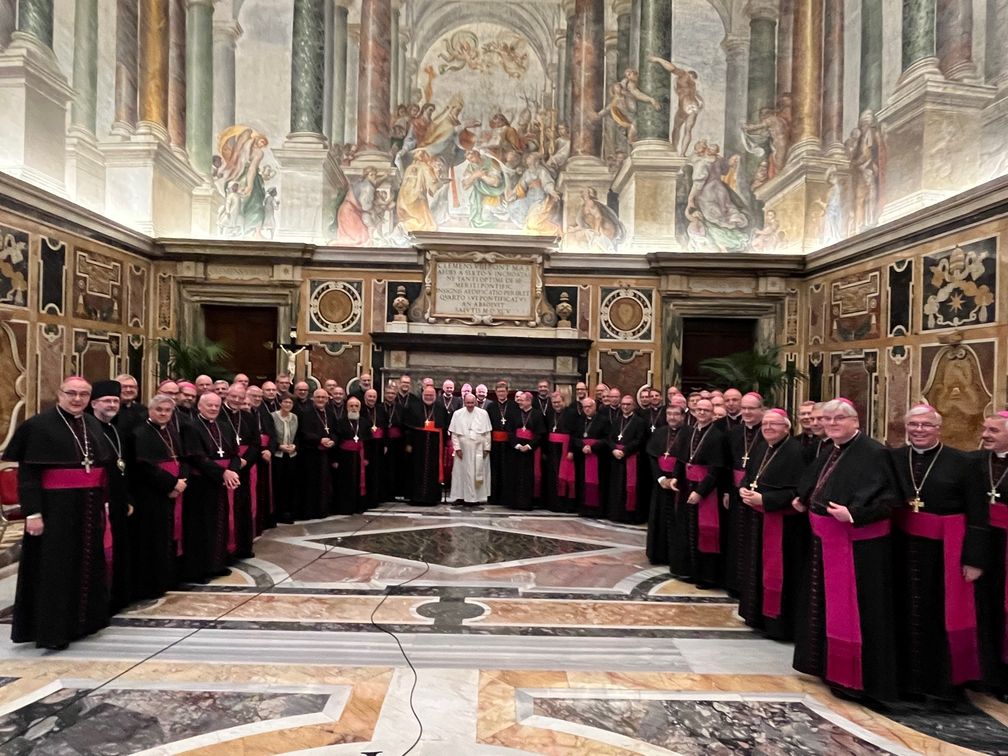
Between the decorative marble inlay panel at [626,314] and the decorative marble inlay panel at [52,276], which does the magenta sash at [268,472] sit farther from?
the decorative marble inlay panel at [626,314]

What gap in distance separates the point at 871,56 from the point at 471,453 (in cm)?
842

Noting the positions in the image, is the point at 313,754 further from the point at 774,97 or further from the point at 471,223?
the point at 774,97

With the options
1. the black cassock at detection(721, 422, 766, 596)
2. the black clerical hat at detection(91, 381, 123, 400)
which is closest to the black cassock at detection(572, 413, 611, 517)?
the black cassock at detection(721, 422, 766, 596)

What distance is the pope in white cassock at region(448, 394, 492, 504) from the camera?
9.74m

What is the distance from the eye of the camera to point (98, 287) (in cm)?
976

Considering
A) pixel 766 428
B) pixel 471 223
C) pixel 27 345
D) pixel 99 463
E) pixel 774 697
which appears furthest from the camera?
pixel 471 223

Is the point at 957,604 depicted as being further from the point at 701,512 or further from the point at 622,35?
the point at 622,35

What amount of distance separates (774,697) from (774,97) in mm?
11251

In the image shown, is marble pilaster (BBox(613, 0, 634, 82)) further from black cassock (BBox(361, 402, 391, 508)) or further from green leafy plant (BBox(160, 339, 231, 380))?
green leafy plant (BBox(160, 339, 231, 380))

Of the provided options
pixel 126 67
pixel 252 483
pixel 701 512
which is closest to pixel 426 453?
pixel 252 483

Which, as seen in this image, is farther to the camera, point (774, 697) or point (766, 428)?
point (766, 428)

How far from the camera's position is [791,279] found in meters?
11.6

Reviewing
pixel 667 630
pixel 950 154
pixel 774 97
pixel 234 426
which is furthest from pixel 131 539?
pixel 774 97

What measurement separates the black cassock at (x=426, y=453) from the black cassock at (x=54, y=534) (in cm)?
562
